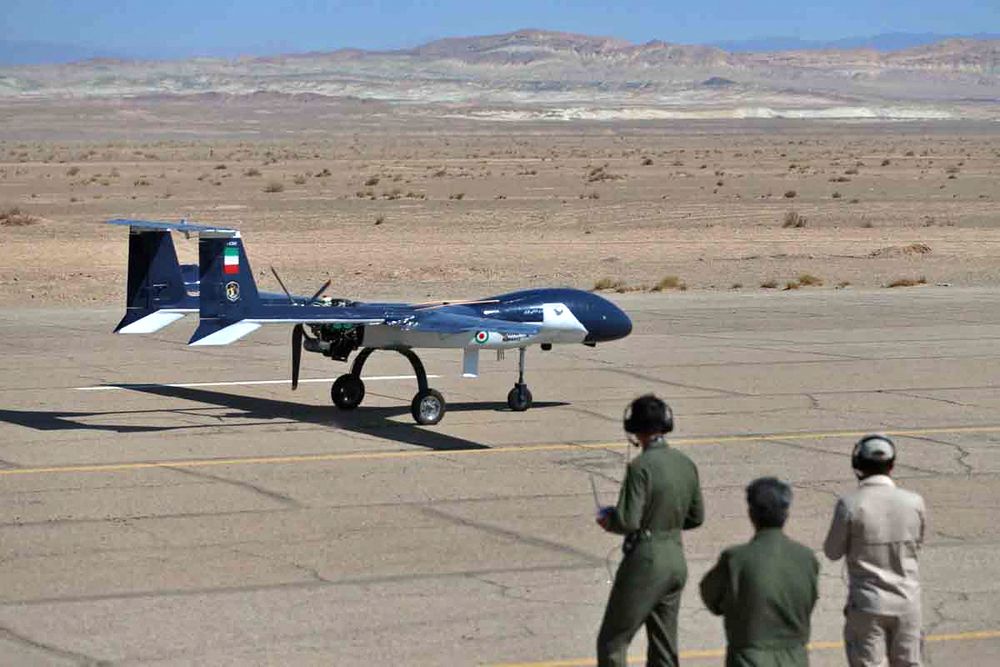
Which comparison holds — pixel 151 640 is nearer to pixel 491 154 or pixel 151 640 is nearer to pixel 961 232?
pixel 961 232

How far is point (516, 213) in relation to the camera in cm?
5569

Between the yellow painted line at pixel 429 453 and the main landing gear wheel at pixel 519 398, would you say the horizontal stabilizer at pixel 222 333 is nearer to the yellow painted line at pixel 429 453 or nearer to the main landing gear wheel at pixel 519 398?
the yellow painted line at pixel 429 453

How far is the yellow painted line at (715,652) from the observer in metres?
9.80

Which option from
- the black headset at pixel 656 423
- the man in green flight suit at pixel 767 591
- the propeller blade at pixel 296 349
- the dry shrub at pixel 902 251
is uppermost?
the black headset at pixel 656 423

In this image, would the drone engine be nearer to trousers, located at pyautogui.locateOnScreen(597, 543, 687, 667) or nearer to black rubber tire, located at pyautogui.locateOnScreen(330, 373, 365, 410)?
black rubber tire, located at pyautogui.locateOnScreen(330, 373, 365, 410)

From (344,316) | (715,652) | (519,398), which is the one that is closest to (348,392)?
(344,316)

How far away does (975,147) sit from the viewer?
115812mm

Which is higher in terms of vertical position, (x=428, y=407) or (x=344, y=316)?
(x=344, y=316)

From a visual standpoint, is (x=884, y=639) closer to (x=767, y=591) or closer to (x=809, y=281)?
(x=767, y=591)

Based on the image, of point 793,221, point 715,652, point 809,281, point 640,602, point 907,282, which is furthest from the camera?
point 793,221

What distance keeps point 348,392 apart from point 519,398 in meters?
2.04

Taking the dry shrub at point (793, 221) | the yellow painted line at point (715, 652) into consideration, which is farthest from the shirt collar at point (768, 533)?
the dry shrub at point (793, 221)

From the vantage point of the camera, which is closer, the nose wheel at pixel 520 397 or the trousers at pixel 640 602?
the trousers at pixel 640 602

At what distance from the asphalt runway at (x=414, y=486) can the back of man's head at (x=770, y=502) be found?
10.4ft
